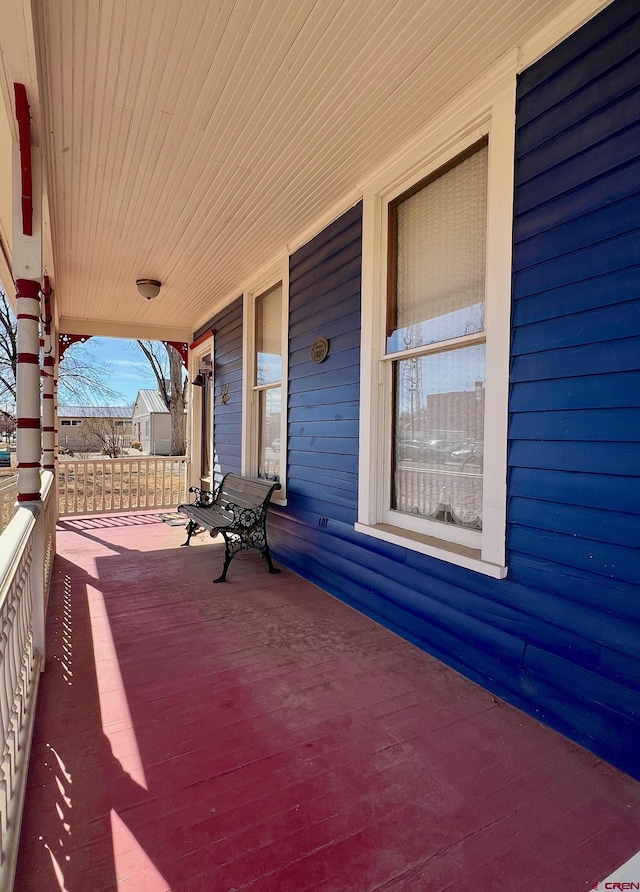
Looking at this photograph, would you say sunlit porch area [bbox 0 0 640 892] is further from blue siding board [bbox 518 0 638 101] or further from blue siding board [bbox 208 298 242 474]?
blue siding board [bbox 208 298 242 474]

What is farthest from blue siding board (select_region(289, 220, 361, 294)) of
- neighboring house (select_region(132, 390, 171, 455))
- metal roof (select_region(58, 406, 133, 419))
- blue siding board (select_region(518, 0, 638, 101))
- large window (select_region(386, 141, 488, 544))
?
neighboring house (select_region(132, 390, 171, 455))

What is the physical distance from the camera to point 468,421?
2438 millimetres

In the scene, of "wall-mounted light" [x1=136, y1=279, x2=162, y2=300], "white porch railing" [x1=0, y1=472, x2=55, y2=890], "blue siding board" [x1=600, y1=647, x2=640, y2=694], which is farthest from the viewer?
"wall-mounted light" [x1=136, y1=279, x2=162, y2=300]

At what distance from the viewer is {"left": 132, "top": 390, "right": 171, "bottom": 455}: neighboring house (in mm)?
25766

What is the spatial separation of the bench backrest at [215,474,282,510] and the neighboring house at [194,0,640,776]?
95 centimetres

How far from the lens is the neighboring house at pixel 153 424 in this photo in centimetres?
2577

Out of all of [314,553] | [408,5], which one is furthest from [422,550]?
[408,5]

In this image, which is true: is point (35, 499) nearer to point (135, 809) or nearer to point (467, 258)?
point (135, 809)

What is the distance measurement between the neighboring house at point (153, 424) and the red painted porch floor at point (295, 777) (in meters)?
22.1

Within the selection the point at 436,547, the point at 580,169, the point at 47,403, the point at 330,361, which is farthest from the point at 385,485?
the point at 47,403

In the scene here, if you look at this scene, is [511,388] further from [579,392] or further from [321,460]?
[321,460]

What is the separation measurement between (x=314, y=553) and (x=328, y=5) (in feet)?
10.4

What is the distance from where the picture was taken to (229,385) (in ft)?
19.0

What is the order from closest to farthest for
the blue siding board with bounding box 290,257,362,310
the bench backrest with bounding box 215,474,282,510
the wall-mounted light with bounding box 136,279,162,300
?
1. the blue siding board with bounding box 290,257,362,310
2. the bench backrest with bounding box 215,474,282,510
3. the wall-mounted light with bounding box 136,279,162,300
